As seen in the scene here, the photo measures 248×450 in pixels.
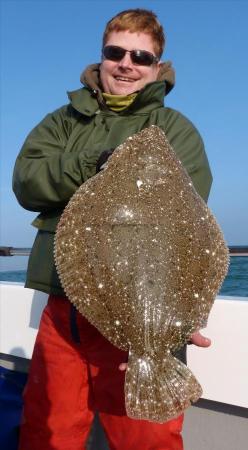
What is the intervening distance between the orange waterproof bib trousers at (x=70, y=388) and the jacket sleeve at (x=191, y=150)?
1.09 meters

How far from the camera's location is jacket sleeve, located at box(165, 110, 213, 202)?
2.71 metres

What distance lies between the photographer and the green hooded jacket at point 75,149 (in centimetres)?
269

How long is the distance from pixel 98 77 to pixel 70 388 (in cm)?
209

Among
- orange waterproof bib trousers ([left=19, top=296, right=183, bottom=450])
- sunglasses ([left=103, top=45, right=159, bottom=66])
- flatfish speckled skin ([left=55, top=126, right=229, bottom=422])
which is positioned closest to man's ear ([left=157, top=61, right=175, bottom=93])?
sunglasses ([left=103, top=45, right=159, bottom=66])

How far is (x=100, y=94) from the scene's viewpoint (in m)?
3.04

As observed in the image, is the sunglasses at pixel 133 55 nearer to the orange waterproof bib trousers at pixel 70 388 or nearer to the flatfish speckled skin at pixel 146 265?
the flatfish speckled skin at pixel 146 265

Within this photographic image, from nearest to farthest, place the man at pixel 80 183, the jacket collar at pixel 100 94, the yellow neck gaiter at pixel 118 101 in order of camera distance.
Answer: the man at pixel 80 183, the jacket collar at pixel 100 94, the yellow neck gaiter at pixel 118 101

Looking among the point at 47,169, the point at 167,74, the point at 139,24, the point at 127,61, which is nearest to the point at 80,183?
the point at 47,169

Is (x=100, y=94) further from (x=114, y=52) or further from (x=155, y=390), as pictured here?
(x=155, y=390)

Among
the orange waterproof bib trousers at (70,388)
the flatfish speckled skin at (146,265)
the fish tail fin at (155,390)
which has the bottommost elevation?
the orange waterproof bib trousers at (70,388)

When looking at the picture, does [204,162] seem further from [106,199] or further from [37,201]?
[37,201]

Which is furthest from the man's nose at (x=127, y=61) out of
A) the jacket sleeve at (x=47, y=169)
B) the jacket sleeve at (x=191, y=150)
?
the jacket sleeve at (x=47, y=169)

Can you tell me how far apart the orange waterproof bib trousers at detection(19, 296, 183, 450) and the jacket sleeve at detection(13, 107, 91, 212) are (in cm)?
66

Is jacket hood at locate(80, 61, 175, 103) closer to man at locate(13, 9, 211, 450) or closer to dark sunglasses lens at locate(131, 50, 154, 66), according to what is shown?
man at locate(13, 9, 211, 450)
